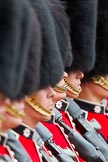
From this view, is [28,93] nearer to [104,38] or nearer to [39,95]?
[39,95]

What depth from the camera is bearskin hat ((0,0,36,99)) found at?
8.09 feet

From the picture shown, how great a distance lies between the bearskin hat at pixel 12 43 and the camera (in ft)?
8.09

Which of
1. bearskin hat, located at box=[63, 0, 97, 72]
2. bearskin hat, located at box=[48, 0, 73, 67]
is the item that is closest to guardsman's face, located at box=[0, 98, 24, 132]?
bearskin hat, located at box=[48, 0, 73, 67]

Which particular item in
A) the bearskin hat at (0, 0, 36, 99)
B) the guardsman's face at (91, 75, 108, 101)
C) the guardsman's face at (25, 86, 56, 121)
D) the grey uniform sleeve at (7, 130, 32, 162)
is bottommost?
the guardsman's face at (91, 75, 108, 101)

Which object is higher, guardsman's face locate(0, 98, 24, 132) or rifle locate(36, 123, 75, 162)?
guardsman's face locate(0, 98, 24, 132)

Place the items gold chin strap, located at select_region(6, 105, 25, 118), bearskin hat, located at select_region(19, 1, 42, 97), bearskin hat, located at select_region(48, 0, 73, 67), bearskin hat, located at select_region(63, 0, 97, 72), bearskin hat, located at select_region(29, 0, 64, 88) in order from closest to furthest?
bearskin hat, located at select_region(19, 1, 42, 97)
gold chin strap, located at select_region(6, 105, 25, 118)
bearskin hat, located at select_region(29, 0, 64, 88)
bearskin hat, located at select_region(48, 0, 73, 67)
bearskin hat, located at select_region(63, 0, 97, 72)

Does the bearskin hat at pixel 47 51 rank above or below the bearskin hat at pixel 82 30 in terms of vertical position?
above

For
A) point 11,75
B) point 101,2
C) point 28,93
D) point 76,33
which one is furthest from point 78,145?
point 11,75

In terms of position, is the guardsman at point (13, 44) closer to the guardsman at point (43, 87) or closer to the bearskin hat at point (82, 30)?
the guardsman at point (43, 87)

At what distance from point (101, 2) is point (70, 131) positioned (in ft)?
3.27

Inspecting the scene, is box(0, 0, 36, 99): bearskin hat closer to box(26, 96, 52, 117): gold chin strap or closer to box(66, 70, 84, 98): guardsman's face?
box(26, 96, 52, 117): gold chin strap

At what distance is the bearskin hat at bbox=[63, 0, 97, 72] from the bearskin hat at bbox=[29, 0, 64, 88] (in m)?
1.08

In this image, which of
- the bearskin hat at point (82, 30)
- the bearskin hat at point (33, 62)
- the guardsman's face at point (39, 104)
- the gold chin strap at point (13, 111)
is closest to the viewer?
the bearskin hat at point (33, 62)

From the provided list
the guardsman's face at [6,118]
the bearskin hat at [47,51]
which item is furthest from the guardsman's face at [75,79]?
the guardsman's face at [6,118]
